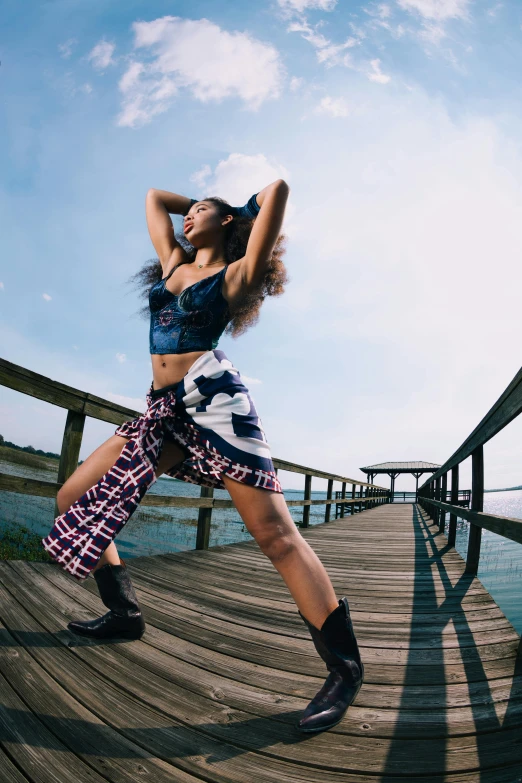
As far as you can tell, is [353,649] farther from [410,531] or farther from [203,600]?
[410,531]

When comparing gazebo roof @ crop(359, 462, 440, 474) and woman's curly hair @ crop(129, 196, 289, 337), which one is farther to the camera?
gazebo roof @ crop(359, 462, 440, 474)

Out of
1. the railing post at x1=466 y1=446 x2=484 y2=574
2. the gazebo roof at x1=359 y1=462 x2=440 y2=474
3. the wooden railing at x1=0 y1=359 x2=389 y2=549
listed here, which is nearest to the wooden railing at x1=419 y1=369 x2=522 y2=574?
the railing post at x1=466 y1=446 x2=484 y2=574

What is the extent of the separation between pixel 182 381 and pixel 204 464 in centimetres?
28

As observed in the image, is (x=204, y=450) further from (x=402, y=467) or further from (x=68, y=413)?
(x=402, y=467)

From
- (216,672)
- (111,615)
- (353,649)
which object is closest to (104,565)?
(111,615)

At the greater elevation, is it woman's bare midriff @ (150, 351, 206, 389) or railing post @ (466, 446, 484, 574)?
woman's bare midriff @ (150, 351, 206, 389)

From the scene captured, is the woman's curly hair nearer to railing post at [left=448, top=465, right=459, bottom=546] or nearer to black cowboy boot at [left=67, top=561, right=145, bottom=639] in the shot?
black cowboy boot at [left=67, top=561, right=145, bottom=639]

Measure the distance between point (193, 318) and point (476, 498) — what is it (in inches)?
94.9

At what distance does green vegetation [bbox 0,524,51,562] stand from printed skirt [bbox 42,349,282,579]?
4.93 metres

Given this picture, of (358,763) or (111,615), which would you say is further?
(111,615)

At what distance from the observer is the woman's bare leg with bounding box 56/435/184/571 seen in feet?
4.56

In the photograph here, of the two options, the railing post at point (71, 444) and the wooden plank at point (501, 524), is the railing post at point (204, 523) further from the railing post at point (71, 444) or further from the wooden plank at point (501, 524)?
the wooden plank at point (501, 524)

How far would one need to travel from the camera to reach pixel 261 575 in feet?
9.09

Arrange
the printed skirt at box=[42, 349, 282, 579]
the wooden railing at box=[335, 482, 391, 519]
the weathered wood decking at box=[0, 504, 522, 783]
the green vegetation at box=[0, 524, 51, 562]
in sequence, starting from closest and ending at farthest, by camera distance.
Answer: the weathered wood decking at box=[0, 504, 522, 783]
the printed skirt at box=[42, 349, 282, 579]
the green vegetation at box=[0, 524, 51, 562]
the wooden railing at box=[335, 482, 391, 519]
